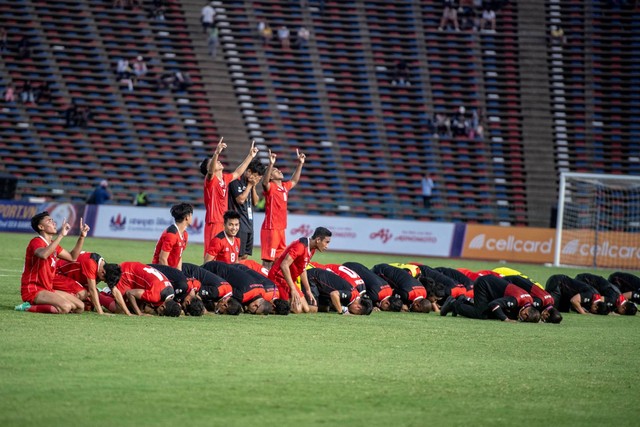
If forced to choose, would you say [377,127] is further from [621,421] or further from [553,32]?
[621,421]

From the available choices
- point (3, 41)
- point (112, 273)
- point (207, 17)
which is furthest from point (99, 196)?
point (112, 273)

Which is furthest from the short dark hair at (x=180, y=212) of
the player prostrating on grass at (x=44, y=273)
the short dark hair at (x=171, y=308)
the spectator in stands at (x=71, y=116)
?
the spectator in stands at (x=71, y=116)

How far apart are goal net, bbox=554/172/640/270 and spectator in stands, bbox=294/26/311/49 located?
13247 mm

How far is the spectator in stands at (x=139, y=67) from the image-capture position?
→ 1575 inches

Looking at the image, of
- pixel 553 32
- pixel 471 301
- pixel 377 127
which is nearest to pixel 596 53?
pixel 553 32

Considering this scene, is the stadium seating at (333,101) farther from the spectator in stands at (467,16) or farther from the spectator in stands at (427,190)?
the spectator in stands at (427,190)

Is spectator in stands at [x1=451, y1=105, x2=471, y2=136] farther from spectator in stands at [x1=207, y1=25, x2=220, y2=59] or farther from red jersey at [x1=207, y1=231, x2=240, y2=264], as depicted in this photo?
red jersey at [x1=207, y1=231, x2=240, y2=264]

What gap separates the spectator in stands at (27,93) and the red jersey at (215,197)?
24630 mm

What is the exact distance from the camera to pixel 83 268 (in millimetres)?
12109

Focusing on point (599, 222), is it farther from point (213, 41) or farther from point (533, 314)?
point (533, 314)

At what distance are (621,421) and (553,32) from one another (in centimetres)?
3692

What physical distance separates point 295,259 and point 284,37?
29.0 m

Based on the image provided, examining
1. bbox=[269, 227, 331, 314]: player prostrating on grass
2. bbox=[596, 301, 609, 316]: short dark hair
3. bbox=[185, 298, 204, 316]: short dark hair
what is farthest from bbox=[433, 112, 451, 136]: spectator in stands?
bbox=[185, 298, 204, 316]: short dark hair

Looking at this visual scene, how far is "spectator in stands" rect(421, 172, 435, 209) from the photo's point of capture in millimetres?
36812
